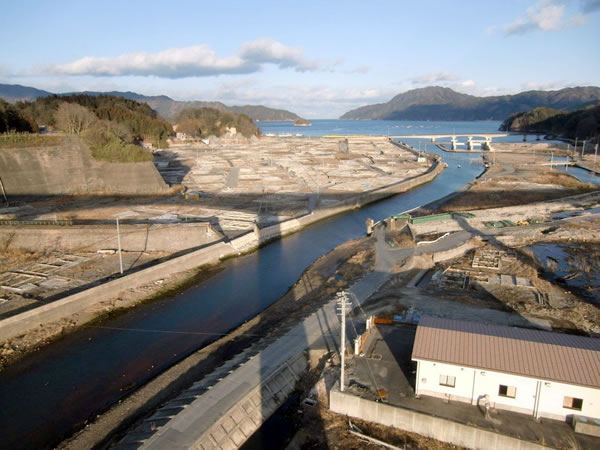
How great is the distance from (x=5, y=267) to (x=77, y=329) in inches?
389

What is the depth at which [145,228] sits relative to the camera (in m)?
29.3

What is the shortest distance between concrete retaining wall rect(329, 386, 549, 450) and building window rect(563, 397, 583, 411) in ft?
4.74

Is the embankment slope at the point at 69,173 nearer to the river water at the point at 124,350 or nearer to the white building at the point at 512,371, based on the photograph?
the river water at the point at 124,350

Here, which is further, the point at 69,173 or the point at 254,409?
the point at 69,173

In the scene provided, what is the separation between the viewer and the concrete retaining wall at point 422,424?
10.4 meters

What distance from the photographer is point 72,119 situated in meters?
66.0

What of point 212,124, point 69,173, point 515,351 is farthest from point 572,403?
point 212,124

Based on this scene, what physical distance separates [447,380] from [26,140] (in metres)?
45.5

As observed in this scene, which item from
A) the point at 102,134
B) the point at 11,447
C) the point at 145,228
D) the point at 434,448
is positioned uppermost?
the point at 102,134

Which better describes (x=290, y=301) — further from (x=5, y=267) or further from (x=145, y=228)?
(x=5, y=267)

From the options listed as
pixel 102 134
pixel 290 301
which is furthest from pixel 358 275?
pixel 102 134

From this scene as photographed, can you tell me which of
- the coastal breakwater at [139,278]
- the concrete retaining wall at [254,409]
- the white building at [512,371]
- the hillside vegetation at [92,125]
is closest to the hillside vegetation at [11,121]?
the hillside vegetation at [92,125]

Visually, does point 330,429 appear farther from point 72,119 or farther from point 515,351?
point 72,119

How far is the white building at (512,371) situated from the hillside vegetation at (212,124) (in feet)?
412
